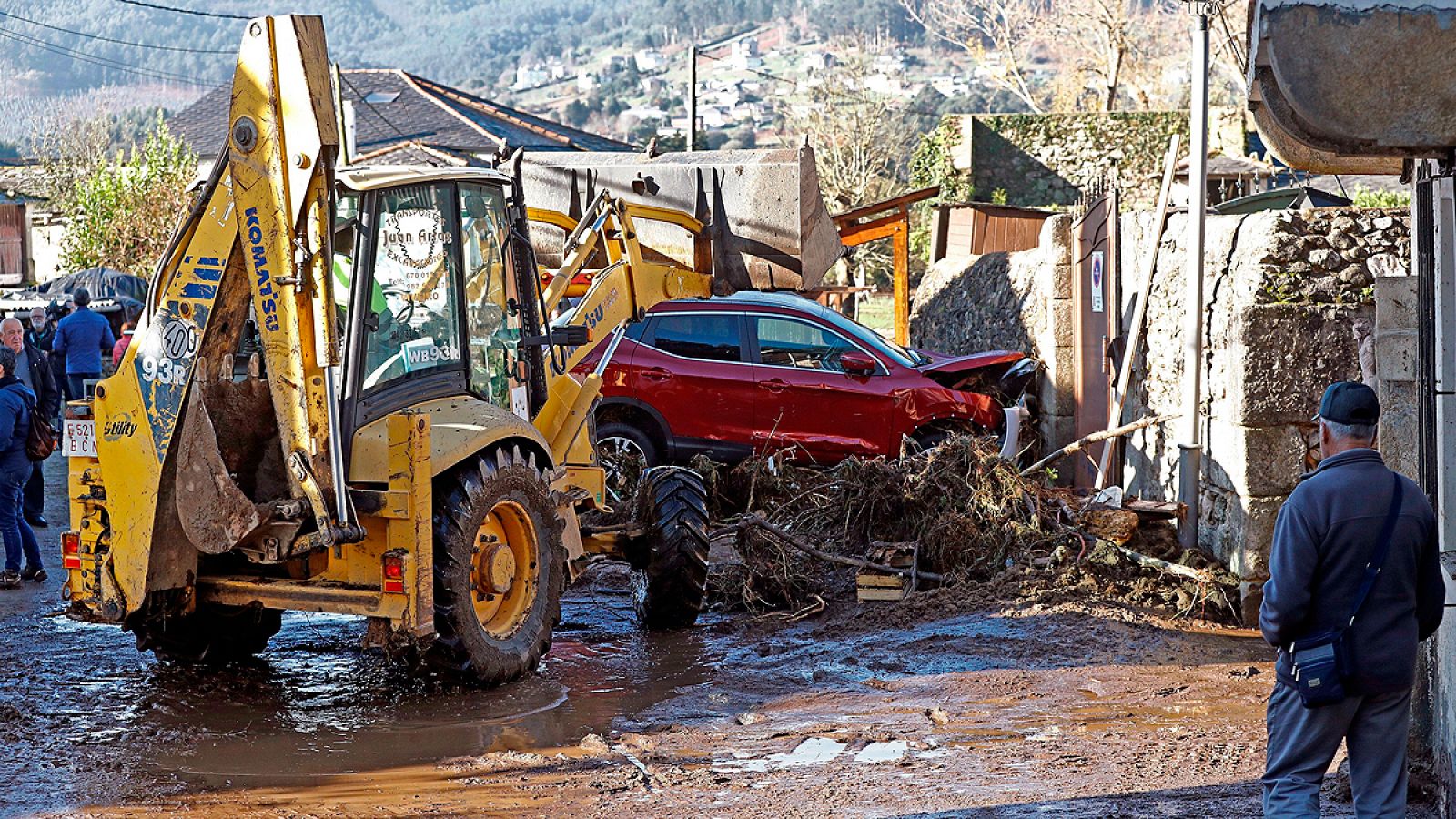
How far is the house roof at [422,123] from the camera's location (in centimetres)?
3762

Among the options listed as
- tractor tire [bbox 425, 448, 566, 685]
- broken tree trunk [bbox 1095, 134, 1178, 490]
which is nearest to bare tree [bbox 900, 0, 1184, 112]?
broken tree trunk [bbox 1095, 134, 1178, 490]

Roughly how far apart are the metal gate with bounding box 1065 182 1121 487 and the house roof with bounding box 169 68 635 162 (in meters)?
24.9

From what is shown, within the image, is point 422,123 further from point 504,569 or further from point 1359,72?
point 1359,72

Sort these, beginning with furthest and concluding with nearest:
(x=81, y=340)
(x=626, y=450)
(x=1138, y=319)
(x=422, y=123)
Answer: (x=422, y=123) → (x=81, y=340) → (x=626, y=450) → (x=1138, y=319)

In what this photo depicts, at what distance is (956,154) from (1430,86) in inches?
1066

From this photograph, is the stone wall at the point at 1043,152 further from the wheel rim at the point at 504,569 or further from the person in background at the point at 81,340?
the wheel rim at the point at 504,569

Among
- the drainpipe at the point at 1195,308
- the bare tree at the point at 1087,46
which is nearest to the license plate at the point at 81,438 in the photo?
the drainpipe at the point at 1195,308

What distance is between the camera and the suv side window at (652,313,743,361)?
41.9 ft

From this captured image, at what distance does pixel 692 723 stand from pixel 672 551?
2.05 metres

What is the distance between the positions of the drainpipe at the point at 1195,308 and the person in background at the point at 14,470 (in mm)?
7737

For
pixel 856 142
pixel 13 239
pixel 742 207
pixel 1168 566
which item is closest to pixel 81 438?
pixel 742 207

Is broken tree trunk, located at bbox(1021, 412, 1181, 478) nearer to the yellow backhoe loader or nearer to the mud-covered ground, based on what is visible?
the mud-covered ground

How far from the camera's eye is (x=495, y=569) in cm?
733

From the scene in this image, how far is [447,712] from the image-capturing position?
7.02 m
